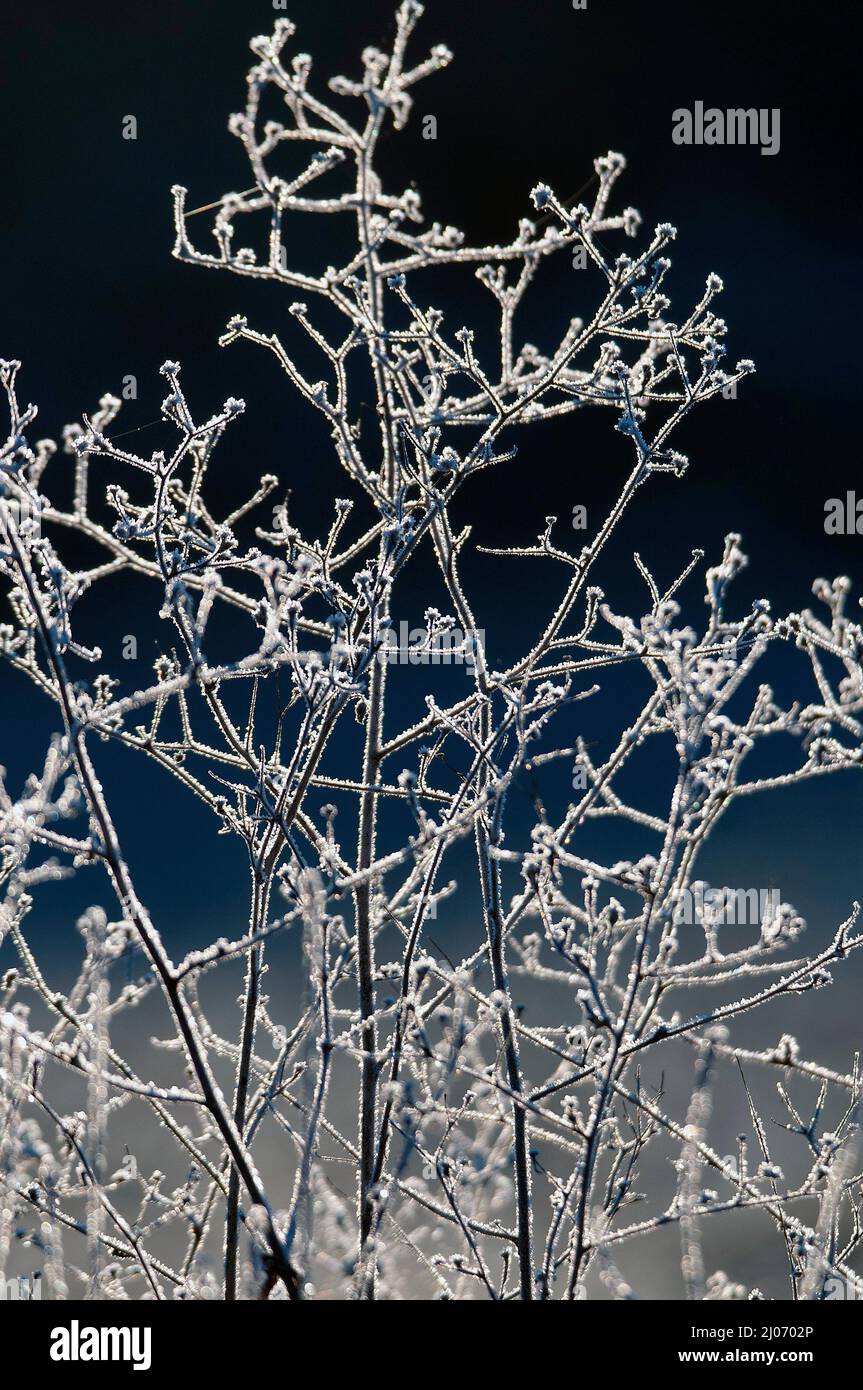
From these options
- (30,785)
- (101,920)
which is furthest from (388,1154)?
(30,785)

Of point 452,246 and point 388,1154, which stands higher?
point 452,246

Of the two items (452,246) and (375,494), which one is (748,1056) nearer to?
(375,494)

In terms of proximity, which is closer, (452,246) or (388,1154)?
(452,246)

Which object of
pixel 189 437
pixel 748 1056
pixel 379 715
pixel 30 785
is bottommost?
pixel 748 1056

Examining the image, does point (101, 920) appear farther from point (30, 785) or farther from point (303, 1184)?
point (303, 1184)

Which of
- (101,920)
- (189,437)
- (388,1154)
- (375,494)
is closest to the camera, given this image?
(101,920)

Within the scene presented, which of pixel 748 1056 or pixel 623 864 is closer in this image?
pixel 623 864
